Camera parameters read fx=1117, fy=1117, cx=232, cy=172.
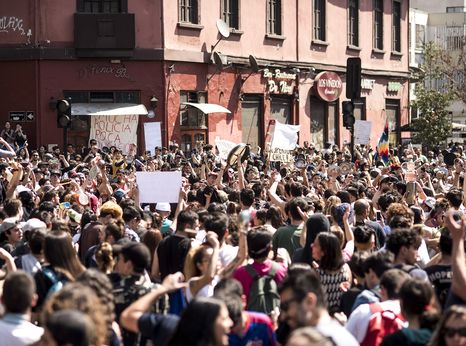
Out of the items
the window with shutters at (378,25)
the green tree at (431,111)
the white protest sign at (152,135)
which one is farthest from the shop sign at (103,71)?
the green tree at (431,111)

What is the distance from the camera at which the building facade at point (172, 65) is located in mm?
32281

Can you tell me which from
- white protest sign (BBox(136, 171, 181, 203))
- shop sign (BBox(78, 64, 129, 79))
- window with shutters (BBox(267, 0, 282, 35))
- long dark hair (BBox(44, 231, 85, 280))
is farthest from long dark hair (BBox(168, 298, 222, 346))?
window with shutters (BBox(267, 0, 282, 35))

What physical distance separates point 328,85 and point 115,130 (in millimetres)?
11226

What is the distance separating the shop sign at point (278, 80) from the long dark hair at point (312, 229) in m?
27.6

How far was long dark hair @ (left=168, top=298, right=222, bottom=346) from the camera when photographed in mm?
5977

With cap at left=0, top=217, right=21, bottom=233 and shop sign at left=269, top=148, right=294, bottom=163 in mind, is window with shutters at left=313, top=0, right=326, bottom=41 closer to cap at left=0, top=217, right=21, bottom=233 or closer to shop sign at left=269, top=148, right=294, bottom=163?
shop sign at left=269, top=148, right=294, bottom=163

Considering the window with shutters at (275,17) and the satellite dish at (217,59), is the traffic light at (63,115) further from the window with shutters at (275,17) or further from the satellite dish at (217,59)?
the window with shutters at (275,17)

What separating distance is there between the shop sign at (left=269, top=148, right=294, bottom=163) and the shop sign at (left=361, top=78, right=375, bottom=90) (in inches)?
565

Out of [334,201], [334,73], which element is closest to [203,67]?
[334,73]

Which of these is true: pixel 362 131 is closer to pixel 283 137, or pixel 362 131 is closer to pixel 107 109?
pixel 283 137

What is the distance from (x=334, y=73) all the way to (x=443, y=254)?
109 ft

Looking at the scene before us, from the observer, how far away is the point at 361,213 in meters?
12.4

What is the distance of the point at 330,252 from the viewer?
898cm

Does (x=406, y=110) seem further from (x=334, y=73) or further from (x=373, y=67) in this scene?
(x=334, y=73)
